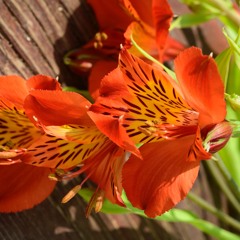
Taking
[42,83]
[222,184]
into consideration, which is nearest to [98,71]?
[42,83]

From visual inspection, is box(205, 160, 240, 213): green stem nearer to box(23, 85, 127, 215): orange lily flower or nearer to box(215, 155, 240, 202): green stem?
box(215, 155, 240, 202): green stem

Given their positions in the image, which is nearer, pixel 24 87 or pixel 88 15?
pixel 24 87

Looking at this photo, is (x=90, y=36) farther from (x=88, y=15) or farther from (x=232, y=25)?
(x=232, y=25)

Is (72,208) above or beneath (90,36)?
beneath

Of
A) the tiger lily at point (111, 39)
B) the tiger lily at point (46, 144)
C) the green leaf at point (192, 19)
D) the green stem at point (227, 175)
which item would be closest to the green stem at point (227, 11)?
the green leaf at point (192, 19)

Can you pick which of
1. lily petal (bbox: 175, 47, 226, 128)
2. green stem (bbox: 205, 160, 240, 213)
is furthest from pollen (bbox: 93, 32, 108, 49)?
green stem (bbox: 205, 160, 240, 213)

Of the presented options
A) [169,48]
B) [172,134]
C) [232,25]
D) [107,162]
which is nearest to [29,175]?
[107,162]

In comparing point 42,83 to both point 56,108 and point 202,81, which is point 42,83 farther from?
point 202,81
